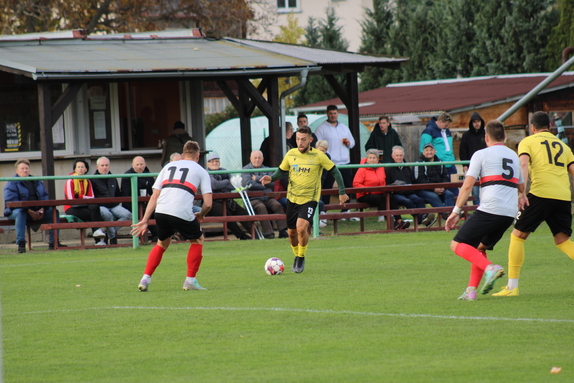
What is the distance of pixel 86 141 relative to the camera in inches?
716

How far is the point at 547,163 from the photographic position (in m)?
9.55

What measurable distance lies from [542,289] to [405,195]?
287 inches

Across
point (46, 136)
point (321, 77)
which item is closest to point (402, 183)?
point (46, 136)

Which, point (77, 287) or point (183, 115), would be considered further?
point (183, 115)

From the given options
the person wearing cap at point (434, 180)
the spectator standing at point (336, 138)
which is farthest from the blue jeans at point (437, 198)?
the spectator standing at point (336, 138)

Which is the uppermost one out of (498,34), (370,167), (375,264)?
(498,34)

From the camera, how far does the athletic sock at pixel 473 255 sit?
27.8ft

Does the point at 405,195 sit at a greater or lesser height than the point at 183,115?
lesser

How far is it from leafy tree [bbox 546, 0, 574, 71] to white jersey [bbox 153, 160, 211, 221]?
3004 centimetres

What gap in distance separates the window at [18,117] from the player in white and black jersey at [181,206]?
8452 millimetres

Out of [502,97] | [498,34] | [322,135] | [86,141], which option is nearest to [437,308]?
[322,135]

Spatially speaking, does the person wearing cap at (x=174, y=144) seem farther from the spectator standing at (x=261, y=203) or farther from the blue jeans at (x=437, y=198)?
the blue jeans at (x=437, y=198)

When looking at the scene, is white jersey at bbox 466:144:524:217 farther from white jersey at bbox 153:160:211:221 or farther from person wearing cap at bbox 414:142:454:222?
person wearing cap at bbox 414:142:454:222

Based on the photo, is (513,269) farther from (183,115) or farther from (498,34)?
(498,34)
